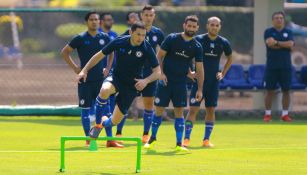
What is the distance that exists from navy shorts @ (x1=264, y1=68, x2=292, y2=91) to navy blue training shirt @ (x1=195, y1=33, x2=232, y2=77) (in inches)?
227

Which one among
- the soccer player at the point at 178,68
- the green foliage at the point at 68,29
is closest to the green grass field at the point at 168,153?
the soccer player at the point at 178,68

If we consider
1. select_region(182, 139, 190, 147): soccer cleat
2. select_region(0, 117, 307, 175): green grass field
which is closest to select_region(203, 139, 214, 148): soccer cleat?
select_region(0, 117, 307, 175): green grass field

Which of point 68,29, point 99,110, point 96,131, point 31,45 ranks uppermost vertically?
point 68,29

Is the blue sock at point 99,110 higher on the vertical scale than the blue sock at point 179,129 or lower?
higher

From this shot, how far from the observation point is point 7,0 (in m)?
36.0

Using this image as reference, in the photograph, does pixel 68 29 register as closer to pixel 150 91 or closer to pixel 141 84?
pixel 150 91

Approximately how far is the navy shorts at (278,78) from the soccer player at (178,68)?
6.76 meters

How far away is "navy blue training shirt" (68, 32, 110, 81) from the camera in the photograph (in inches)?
694

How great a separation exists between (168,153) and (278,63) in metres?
7.53

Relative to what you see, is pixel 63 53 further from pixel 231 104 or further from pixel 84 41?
pixel 231 104

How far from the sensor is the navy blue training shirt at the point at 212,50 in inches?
702

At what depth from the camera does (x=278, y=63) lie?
23.5 meters

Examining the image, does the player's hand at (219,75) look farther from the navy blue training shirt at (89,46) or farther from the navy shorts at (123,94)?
the navy shorts at (123,94)

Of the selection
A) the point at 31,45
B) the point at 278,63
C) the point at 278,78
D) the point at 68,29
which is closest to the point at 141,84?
the point at 278,63
